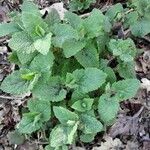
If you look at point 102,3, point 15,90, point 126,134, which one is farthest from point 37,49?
point 102,3

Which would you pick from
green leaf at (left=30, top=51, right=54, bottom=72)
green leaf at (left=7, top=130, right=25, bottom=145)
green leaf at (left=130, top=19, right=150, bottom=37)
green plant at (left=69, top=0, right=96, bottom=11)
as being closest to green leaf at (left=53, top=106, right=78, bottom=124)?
green leaf at (left=30, top=51, right=54, bottom=72)

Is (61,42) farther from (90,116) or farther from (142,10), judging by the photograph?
(142,10)

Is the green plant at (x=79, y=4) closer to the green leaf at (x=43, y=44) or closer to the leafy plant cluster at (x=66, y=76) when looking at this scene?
the leafy plant cluster at (x=66, y=76)

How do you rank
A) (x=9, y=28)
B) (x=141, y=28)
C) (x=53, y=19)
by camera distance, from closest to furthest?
(x=9, y=28) → (x=53, y=19) → (x=141, y=28)

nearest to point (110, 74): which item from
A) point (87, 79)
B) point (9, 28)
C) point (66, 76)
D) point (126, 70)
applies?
point (126, 70)

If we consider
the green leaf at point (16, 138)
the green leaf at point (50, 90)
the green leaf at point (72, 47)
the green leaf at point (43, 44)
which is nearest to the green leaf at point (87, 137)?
the green leaf at point (50, 90)

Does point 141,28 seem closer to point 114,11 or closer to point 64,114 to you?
point 114,11
